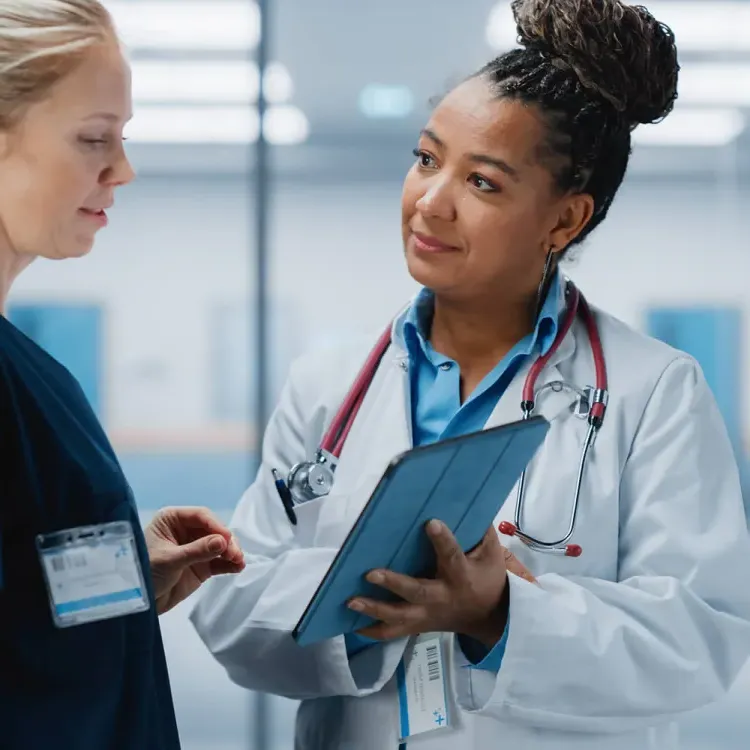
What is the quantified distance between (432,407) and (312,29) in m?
1.83

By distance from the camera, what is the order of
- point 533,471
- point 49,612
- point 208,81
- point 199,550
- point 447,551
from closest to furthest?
1. point 49,612
2. point 447,551
3. point 199,550
4. point 533,471
5. point 208,81

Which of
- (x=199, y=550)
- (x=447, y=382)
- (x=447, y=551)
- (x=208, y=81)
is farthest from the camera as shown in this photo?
(x=208, y=81)

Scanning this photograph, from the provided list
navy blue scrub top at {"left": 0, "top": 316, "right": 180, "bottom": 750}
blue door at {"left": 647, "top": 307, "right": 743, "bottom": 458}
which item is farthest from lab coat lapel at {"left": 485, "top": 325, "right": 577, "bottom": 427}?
blue door at {"left": 647, "top": 307, "right": 743, "bottom": 458}

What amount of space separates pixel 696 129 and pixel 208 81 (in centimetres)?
145

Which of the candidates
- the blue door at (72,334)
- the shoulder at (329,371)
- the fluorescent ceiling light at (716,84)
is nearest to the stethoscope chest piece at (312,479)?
the shoulder at (329,371)

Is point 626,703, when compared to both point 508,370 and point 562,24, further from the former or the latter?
point 562,24

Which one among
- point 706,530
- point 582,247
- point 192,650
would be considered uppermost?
point 582,247

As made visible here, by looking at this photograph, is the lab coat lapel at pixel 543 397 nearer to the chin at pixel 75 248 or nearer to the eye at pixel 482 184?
the eye at pixel 482 184

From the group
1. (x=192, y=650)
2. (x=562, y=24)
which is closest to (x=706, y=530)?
(x=562, y=24)

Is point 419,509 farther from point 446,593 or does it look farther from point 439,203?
point 439,203

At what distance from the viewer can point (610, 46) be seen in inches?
48.6

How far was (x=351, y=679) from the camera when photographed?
1188 millimetres

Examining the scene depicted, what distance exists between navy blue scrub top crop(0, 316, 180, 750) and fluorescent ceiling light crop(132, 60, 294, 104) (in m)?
1.98

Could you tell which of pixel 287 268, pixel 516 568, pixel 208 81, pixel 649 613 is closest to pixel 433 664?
pixel 516 568
